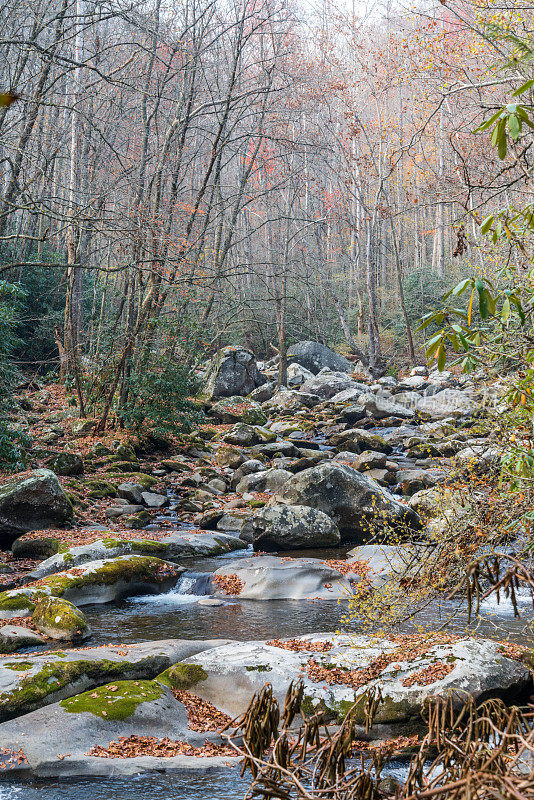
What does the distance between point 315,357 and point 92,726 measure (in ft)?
74.7

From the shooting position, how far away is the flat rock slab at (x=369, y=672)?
15.9 feet

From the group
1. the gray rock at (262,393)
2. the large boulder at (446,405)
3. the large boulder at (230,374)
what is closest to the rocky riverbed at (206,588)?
the large boulder at (446,405)

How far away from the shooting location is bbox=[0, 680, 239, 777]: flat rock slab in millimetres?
4191

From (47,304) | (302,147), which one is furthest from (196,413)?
(302,147)

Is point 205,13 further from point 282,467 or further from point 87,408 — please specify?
point 282,467

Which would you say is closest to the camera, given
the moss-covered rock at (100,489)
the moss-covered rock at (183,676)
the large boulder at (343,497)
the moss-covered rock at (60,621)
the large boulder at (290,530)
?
the moss-covered rock at (183,676)

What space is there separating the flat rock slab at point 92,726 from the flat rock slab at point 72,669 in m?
0.16

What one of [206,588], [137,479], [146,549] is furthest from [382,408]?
[206,588]

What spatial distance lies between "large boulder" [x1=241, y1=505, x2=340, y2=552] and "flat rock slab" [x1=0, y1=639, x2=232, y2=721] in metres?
4.08

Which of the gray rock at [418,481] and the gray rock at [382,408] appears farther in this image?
the gray rock at [382,408]

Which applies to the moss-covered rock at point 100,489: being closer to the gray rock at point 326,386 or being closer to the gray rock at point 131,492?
the gray rock at point 131,492

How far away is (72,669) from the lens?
5176 mm

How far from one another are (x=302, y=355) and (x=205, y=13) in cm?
1305

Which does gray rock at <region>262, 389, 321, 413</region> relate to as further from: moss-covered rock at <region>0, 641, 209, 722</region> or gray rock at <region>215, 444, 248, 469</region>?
moss-covered rock at <region>0, 641, 209, 722</region>
